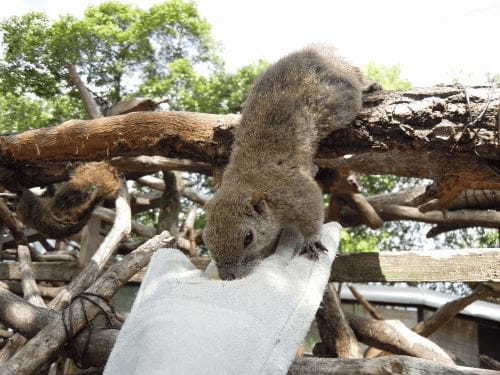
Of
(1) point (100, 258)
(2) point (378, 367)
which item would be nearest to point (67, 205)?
(1) point (100, 258)

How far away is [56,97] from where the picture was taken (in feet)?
17.6

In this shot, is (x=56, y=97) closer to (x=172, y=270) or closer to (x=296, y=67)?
(x=296, y=67)

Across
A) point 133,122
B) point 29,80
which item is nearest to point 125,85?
point 29,80

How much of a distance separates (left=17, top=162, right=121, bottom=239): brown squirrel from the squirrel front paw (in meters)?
1.91

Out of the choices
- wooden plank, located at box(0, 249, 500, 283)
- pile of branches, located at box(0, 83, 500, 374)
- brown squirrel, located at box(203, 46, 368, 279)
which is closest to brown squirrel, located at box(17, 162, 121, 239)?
pile of branches, located at box(0, 83, 500, 374)

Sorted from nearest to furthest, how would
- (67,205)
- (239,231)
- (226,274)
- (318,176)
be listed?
(226,274) → (239,231) → (67,205) → (318,176)

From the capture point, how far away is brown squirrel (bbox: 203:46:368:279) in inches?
103

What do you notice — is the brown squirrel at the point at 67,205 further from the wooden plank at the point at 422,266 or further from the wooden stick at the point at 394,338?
the wooden stick at the point at 394,338

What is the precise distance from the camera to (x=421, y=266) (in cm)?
318

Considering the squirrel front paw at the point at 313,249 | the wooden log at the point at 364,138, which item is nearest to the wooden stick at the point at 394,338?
the wooden log at the point at 364,138

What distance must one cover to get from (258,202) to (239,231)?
28cm

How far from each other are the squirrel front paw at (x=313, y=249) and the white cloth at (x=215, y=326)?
48 centimetres

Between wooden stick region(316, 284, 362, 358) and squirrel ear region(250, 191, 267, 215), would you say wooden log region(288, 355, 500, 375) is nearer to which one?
squirrel ear region(250, 191, 267, 215)

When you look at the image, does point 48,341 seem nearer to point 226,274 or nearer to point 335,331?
point 226,274
